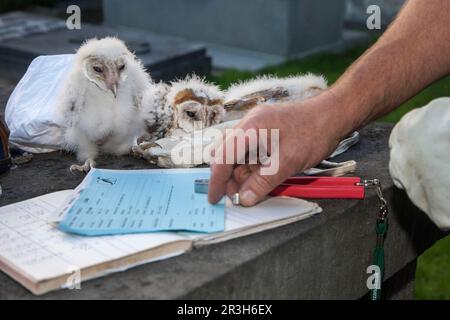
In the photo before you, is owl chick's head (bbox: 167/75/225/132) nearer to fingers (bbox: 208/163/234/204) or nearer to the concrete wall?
fingers (bbox: 208/163/234/204)

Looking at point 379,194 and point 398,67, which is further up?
point 398,67

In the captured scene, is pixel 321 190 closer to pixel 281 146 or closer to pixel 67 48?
pixel 281 146

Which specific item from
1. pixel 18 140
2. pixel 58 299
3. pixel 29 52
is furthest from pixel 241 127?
pixel 29 52

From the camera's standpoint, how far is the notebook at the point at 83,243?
0.99 metres

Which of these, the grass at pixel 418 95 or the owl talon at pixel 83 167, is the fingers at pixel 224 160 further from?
the grass at pixel 418 95

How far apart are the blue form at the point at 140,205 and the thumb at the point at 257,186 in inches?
1.9

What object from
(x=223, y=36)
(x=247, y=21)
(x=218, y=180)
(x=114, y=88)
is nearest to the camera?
(x=218, y=180)

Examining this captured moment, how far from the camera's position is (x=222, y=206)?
1.22 metres

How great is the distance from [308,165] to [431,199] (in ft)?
0.75

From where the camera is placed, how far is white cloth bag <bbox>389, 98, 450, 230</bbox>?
112 cm

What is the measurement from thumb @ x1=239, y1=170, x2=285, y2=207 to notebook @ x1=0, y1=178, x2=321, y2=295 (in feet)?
0.07

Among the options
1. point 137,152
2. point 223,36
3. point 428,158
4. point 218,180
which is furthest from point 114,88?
point 223,36

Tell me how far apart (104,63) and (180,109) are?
0.21m

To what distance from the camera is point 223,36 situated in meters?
5.58
